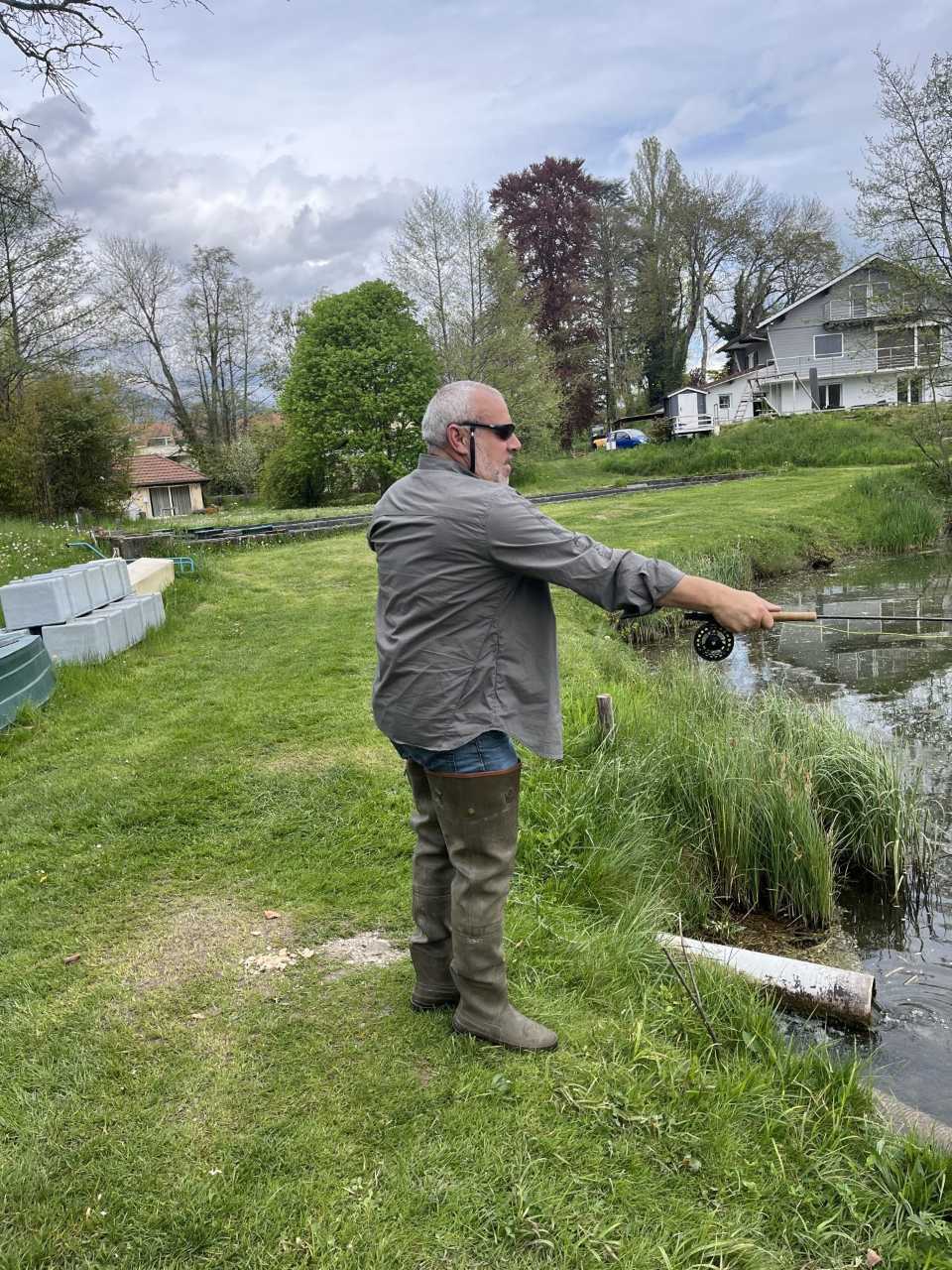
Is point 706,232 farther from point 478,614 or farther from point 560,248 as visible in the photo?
point 478,614

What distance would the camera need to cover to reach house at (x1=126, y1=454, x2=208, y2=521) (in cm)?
4450

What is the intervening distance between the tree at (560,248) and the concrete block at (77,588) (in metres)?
38.1

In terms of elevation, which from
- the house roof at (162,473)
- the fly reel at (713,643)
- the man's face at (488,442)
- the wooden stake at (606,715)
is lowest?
the wooden stake at (606,715)

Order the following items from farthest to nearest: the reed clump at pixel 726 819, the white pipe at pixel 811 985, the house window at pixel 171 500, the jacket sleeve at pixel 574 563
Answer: the house window at pixel 171 500 < the reed clump at pixel 726 819 < the white pipe at pixel 811 985 < the jacket sleeve at pixel 574 563

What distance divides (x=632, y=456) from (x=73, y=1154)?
3602cm

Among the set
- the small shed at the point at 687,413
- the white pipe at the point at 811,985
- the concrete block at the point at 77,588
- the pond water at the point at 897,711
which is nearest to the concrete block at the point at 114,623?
the concrete block at the point at 77,588

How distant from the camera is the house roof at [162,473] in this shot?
44.2 metres

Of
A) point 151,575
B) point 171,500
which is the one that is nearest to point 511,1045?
point 151,575

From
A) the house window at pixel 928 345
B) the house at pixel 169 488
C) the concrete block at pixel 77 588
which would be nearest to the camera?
the concrete block at pixel 77 588

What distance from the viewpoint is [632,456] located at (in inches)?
1451

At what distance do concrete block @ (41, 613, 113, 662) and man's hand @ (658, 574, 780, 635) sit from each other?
7168mm

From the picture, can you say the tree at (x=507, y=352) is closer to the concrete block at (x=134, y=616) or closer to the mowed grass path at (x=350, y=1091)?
the concrete block at (x=134, y=616)

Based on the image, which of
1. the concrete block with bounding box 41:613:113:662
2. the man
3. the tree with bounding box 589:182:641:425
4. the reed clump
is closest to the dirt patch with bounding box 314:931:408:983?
the man

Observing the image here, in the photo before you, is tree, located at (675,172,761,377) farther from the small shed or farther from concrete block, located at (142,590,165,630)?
concrete block, located at (142,590,165,630)
